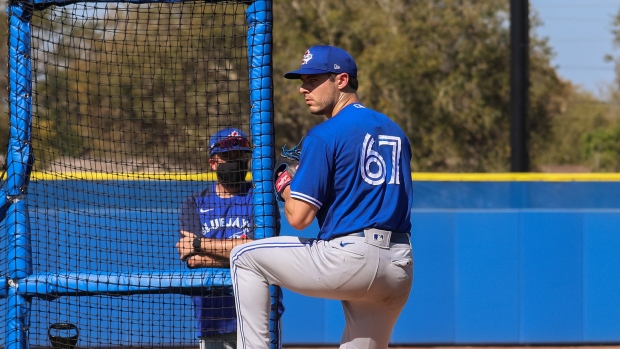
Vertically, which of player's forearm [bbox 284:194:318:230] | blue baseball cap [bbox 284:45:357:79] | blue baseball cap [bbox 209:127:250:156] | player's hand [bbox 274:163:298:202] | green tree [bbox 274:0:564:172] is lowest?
player's forearm [bbox 284:194:318:230]

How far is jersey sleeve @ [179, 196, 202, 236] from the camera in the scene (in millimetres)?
5020

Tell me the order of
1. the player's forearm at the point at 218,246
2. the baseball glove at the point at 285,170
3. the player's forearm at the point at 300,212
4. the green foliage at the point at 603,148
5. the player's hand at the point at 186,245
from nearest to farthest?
the player's forearm at the point at 300,212, the baseball glove at the point at 285,170, the player's forearm at the point at 218,246, the player's hand at the point at 186,245, the green foliage at the point at 603,148

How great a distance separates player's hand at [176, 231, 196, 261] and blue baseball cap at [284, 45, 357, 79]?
135 cm

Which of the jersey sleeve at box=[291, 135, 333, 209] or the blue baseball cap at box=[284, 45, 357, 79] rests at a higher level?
the blue baseball cap at box=[284, 45, 357, 79]

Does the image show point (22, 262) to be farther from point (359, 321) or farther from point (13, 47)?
point (359, 321)

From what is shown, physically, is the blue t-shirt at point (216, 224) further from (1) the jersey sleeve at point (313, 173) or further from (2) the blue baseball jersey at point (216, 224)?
(1) the jersey sleeve at point (313, 173)

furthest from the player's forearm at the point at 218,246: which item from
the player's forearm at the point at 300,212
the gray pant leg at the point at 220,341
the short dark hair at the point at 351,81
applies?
the short dark hair at the point at 351,81

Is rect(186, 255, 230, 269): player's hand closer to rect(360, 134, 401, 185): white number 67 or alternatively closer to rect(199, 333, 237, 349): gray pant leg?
rect(199, 333, 237, 349): gray pant leg

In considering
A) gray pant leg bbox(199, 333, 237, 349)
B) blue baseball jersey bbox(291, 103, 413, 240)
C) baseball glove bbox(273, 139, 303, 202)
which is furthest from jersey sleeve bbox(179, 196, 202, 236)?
blue baseball jersey bbox(291, 103, 413, 240)

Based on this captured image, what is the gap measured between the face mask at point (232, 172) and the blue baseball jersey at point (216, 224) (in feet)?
0.31

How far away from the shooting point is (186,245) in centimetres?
483

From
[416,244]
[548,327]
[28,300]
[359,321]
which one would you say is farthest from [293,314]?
[359,321]

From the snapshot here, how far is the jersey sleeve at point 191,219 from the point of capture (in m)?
5.02

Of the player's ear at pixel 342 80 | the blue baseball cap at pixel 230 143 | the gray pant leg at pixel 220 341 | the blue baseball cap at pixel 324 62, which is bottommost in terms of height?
the gray pant leg at pixel 220 341
